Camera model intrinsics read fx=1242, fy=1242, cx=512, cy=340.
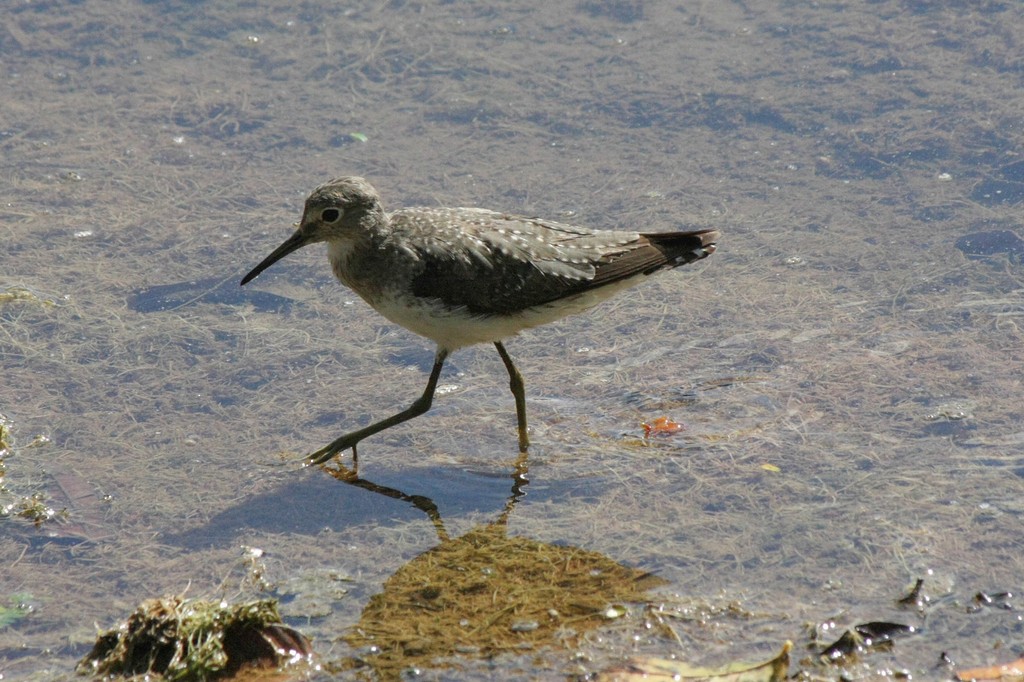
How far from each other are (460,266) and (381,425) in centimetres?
89

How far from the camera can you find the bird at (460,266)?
6004 millimetres

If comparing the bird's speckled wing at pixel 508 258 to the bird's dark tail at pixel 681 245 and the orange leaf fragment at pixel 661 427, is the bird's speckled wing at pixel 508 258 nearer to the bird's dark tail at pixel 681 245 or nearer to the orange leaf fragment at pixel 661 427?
the bird's dark tail at pixel 681 245

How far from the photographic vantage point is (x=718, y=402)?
6461mm

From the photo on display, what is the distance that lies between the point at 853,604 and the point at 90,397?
4.07 metres

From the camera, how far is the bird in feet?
19.7

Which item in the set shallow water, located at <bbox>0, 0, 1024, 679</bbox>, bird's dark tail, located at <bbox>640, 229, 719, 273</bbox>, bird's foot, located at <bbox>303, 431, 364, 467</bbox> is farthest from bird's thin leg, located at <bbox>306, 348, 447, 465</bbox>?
bird's dark tail, located at <bbox>640, 229, 719, 273</bbox>

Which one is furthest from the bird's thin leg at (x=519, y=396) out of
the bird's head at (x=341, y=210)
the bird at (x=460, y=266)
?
the bird's head at (x=341, y=210)

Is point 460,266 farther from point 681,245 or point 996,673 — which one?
point 996,673

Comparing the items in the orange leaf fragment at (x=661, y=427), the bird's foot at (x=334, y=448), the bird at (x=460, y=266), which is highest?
the bird at (x=460, y=266)

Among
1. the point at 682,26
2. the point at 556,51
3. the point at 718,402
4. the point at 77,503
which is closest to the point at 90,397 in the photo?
the point at 77,503

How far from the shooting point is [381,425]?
6.18m

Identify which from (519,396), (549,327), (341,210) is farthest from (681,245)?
(341,210)

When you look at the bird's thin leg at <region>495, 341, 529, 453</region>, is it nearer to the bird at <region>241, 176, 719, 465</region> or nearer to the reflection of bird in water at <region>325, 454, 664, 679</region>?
the bird at <region>241, 176, 719, 465</region>

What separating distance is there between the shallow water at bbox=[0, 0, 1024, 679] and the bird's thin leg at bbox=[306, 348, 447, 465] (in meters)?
0.12
